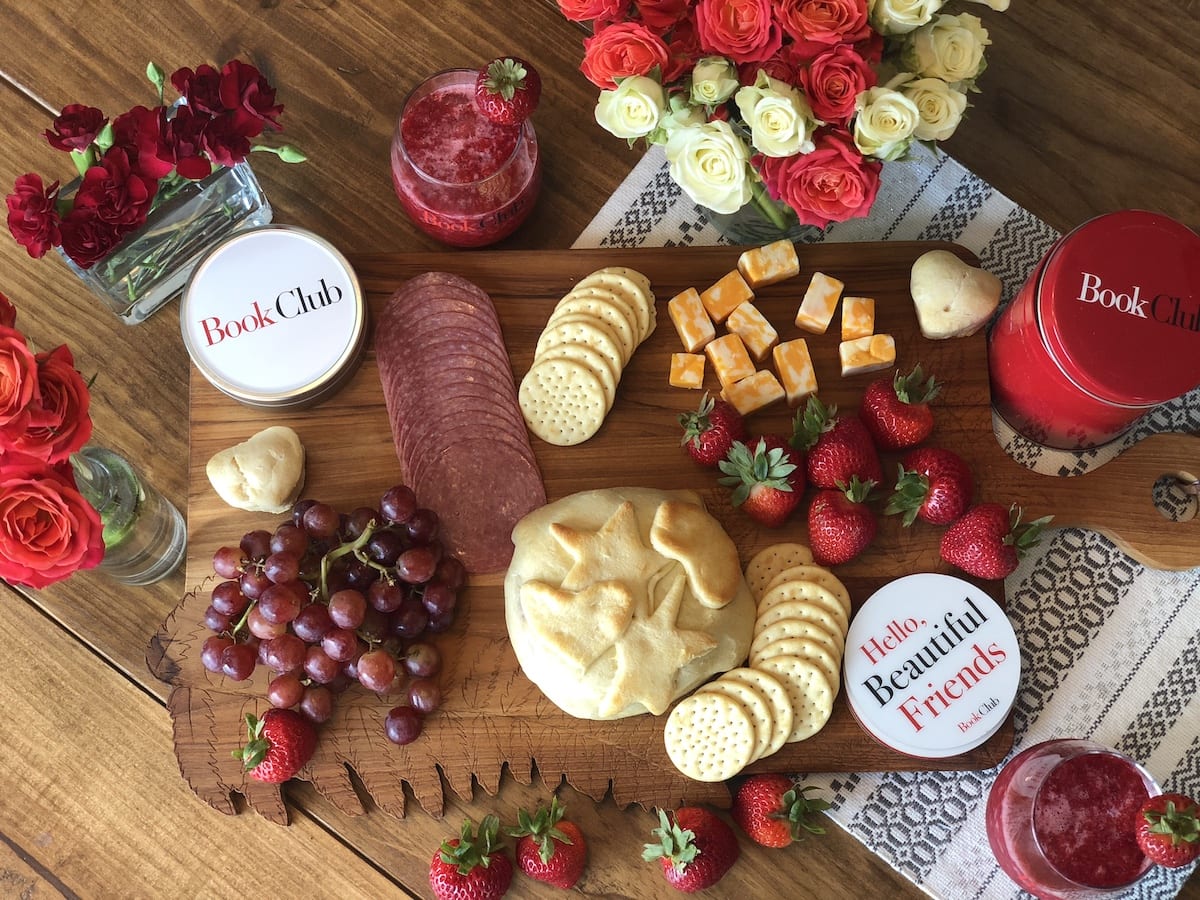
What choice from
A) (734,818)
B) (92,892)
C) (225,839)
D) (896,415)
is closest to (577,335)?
(896,415)

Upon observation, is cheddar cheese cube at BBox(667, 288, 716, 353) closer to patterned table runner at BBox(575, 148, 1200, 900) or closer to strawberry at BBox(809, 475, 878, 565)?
patterned table runner at BBox(575, 148, 1200, 900)

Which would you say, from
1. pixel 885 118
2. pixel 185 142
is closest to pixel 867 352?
pixel 885 118

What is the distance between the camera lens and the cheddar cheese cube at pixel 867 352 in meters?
1.50

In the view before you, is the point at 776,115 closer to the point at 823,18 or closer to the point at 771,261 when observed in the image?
the point at 823,18

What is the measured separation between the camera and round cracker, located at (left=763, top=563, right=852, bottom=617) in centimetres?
143

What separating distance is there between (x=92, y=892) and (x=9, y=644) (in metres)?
0.38

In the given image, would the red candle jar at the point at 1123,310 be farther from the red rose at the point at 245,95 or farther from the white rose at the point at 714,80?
the red rose at the point at 245,95

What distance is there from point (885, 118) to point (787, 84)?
118mm

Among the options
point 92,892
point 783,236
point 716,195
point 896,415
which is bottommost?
point 92,892

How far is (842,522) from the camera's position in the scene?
55.3 inches

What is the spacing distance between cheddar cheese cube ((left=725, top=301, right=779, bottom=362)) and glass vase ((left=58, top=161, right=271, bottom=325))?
74 centimetres

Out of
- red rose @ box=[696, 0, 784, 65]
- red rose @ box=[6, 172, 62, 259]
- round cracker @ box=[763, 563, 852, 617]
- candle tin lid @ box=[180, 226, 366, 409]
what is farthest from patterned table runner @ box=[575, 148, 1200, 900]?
red rose @ box=[6, 172, 62, 259]

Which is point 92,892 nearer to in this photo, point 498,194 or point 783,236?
point 498,194

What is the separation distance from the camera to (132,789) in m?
1.51
